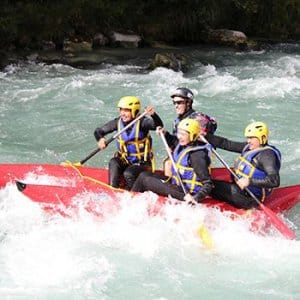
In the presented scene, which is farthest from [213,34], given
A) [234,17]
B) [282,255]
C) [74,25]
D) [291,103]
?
[282,255]

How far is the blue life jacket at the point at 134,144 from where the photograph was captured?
6.52m

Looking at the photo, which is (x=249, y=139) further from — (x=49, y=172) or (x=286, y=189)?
(x=49, y=172)

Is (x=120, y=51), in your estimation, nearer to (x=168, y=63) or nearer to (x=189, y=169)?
(x=168, y=63)

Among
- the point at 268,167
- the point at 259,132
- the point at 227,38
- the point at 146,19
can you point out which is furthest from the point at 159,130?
the point at 227,38

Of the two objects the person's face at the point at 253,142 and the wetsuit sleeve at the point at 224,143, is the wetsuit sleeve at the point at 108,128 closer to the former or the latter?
the wetsuit sleeve at the point at 224,143

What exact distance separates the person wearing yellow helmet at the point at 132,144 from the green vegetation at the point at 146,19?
32.8ft

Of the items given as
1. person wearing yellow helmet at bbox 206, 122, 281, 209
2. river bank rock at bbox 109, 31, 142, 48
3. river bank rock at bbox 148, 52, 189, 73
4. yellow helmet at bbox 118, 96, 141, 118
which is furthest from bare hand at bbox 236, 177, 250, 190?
river bank rock at bbox 109, 31, 142, 48

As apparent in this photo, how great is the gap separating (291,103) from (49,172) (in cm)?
671

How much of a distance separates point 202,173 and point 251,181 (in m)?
0.55

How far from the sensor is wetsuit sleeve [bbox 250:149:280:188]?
5625mm

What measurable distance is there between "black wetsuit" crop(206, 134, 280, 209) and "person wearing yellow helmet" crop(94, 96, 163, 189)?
738mm

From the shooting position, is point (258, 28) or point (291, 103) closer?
point (291, 103)

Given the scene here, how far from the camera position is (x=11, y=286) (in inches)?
192

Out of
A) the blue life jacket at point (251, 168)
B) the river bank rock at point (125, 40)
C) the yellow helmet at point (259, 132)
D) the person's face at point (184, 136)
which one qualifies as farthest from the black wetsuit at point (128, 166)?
the river bank rock at point (125, 40)
